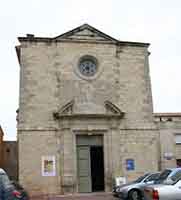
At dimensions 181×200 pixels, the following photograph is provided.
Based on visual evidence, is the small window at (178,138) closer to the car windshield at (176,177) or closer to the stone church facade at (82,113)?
the stone church facade at (82,113)

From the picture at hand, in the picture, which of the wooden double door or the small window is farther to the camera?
the small window

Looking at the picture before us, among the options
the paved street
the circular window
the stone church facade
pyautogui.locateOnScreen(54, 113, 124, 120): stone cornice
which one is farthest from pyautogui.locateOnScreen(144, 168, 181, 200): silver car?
the circular window

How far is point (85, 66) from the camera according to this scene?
2000cm

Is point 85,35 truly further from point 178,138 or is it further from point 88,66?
point 178,138

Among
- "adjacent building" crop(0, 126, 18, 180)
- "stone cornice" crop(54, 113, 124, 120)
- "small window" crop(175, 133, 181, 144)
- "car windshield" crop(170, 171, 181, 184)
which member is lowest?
"car windshield" crop(170, 171, 181, 184)

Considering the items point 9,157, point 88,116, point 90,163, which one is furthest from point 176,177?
point 9,157

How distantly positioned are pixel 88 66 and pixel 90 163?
5.08 meters

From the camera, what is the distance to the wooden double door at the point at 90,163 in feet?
61.6

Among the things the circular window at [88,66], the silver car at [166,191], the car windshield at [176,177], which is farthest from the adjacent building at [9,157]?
the silver car at [166,191]

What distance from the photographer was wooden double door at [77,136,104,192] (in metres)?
18.8

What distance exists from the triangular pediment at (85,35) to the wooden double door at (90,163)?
5.22 m

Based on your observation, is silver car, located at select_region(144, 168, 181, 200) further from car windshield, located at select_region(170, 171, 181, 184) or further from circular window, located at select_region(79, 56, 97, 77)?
circular window, located at select_region(79, 56, 97, 77)

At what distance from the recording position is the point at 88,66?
20.1 metres

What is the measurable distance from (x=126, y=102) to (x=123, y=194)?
20.1 ft
